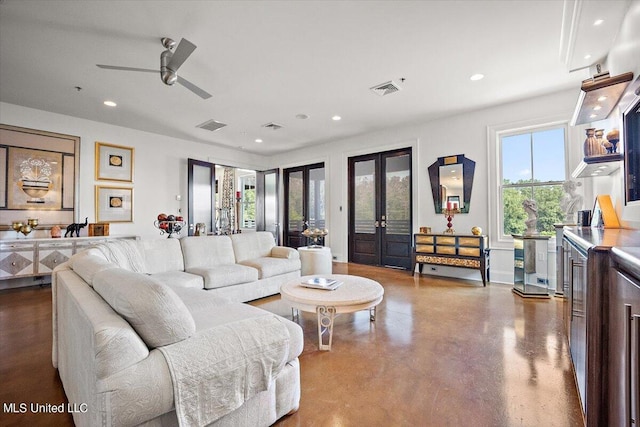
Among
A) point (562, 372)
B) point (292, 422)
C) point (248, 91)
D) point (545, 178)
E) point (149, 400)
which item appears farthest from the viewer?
point (545, 178)

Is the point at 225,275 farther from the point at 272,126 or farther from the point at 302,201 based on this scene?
the point at 302,201

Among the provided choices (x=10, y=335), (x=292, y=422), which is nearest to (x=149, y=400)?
(x=292, y=422)

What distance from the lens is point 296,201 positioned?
7523 millimetres

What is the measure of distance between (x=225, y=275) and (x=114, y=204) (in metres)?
3.51

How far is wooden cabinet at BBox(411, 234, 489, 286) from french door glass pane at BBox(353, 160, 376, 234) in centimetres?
137

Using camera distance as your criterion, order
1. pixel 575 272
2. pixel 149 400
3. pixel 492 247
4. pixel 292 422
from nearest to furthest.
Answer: pixel 149 400 < pixel 292 422 < pixel 575 272 < pixel 492 247

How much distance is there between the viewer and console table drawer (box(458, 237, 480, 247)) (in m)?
4.34

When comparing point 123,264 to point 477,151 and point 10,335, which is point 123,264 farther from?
point 477,151

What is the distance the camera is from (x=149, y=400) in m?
0.99

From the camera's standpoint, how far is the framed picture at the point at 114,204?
5117mm

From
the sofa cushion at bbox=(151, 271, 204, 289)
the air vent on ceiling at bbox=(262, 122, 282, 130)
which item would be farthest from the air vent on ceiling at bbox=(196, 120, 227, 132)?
the sofa cushion at bbox=(151, 271, 204, 289)

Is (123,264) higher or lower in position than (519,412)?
higher

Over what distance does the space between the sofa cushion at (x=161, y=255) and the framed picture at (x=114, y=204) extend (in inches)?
102

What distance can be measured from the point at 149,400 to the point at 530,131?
17.8ft
